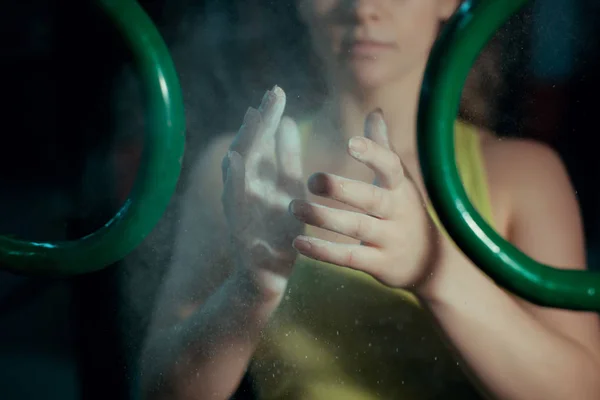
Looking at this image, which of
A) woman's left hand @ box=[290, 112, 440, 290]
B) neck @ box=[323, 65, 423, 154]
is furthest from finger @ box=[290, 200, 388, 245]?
neck @ box=[323, 65, 423, 154]

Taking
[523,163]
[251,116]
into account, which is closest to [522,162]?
[523,163]

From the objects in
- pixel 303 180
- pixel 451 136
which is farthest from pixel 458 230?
pixel 303 180

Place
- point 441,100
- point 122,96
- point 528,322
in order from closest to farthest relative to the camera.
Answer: point 441,100, point 528,322, point 122,96

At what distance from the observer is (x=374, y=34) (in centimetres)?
46

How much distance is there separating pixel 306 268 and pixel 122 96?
28 centimetres

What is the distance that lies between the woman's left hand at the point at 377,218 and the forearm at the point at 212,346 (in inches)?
4.2

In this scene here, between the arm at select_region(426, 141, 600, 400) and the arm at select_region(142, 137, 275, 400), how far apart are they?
17cm

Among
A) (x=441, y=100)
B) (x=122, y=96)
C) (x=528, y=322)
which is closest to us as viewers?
(x=441, y=100)

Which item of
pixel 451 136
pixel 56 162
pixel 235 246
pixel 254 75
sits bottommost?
pixel 56 162

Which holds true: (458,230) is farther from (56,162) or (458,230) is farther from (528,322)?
(56,162)

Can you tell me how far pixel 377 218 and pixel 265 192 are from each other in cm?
12

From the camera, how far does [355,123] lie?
0.51 metres

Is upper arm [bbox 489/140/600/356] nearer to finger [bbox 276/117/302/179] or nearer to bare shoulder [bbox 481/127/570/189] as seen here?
bare shoulder [bbox 481/127/570/189]

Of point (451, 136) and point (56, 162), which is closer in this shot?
point (451, 136)
